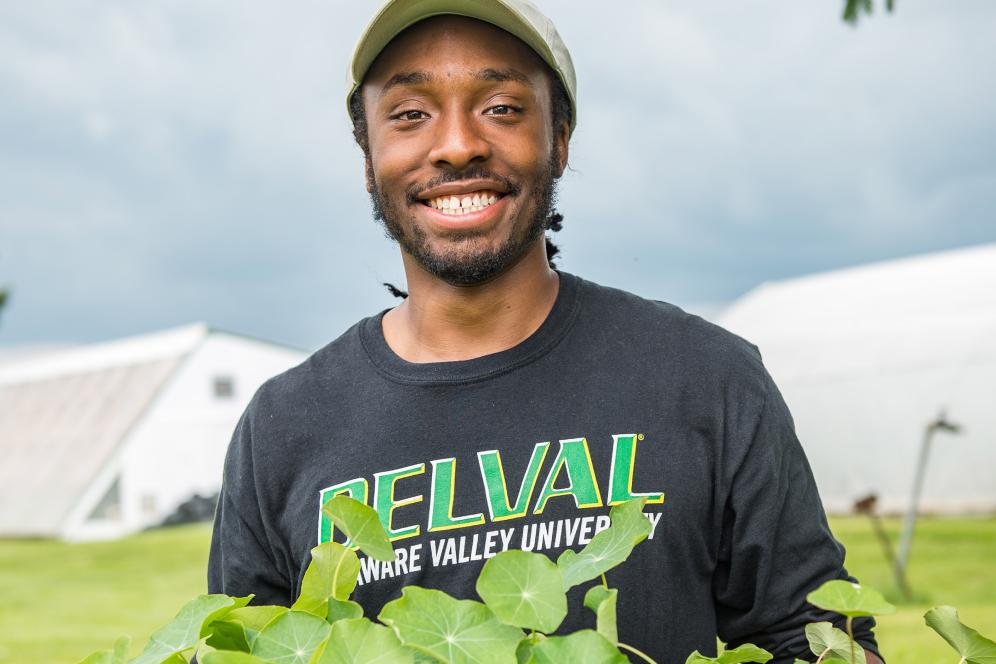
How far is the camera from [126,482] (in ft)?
48.7

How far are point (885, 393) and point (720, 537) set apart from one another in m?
10.3

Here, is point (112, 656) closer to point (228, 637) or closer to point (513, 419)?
point (228, 637)

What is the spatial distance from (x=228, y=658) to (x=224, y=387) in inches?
616

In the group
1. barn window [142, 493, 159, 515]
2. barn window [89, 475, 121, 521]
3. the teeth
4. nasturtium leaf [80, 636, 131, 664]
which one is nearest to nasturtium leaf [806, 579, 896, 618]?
nasturtium leaf [80, 636, 131, 664]

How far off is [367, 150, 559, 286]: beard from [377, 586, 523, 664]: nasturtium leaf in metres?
0.76

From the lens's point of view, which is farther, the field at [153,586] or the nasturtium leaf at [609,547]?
the field at [153,586]

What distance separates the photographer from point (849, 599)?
89 cm

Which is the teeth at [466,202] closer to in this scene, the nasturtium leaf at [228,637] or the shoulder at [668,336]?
the shoulder at [668,336]

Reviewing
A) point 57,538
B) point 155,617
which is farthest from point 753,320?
point 57,538

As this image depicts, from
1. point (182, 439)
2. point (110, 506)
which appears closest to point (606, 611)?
point (110, 506)

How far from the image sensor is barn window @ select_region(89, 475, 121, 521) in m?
14.6

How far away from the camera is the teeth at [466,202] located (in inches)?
59.6

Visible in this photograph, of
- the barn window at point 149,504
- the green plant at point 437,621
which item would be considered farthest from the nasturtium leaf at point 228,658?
the barn window at point 149,504

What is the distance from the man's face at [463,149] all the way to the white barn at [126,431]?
13510mm
